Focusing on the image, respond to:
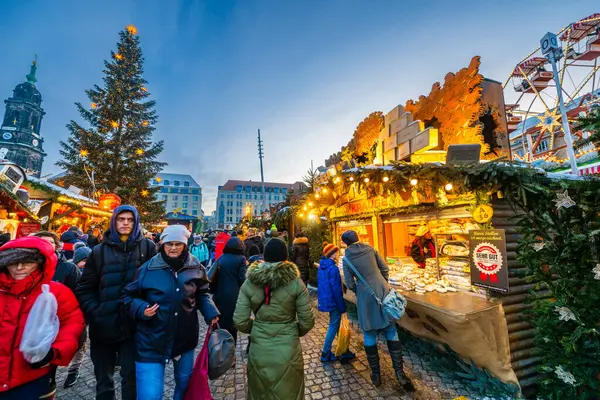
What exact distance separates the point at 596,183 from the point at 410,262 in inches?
160

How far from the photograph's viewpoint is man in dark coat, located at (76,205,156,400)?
7.68 ft

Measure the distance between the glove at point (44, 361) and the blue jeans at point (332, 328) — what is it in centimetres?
341

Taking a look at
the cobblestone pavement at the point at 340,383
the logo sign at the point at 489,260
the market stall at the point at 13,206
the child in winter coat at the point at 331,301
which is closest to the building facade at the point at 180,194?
the market stall at the point at 13,206

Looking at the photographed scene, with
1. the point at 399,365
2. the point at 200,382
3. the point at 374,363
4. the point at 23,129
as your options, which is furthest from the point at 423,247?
the point at 23,129

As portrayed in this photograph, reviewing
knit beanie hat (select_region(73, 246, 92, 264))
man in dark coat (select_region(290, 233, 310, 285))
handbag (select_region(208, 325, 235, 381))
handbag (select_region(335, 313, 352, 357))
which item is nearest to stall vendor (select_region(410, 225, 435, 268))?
handbag (select_region(335, 313, 352, 357))

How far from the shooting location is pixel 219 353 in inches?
95.5

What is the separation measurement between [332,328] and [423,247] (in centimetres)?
340

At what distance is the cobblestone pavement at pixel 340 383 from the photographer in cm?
326

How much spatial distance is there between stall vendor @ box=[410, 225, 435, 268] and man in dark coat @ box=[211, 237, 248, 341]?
4455mm

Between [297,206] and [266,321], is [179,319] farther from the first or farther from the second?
[297,206]

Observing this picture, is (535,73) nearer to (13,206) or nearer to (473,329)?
(473,329)

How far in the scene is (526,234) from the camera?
3.32 m

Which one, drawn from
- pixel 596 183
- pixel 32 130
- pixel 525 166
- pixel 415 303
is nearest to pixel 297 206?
pixel 415 303

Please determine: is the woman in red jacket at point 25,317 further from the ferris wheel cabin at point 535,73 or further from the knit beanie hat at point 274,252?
the ferris wheel cabin at point 535,73
